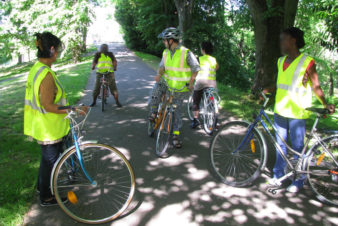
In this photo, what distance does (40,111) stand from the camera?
117 inches

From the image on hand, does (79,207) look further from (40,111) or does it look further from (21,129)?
(21,129)

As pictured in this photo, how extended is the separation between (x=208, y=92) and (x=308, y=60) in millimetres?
2645

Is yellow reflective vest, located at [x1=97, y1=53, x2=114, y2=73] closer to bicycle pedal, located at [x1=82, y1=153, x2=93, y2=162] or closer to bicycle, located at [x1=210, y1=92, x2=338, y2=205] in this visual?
bicycle, located at [x1=210, y1=92, x2=338, y2=205]

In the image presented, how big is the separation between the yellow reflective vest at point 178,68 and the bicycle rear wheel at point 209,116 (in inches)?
42.2

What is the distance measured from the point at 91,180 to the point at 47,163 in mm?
551

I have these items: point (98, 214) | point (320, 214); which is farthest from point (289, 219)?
point (98, 214)

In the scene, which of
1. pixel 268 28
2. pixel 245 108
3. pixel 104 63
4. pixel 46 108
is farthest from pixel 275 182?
pixel 268 28

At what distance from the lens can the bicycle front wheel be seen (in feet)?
9.82

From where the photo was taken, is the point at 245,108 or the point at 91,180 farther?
the point at 245,108

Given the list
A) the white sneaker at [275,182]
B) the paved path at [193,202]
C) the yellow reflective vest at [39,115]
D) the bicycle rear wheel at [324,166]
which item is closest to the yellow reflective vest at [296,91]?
the bicycle rear wheel at [324,166]

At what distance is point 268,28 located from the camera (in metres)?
8.17

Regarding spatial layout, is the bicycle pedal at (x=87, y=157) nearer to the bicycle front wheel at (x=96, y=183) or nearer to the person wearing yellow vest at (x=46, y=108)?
the bicycle front wheel at (x=96, y=183)

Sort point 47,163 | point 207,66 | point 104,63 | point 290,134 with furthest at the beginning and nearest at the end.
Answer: point 104,63, point 207,66, point 290,134, point 47,163

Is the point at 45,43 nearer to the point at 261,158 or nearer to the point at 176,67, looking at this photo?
the point at 176,67
